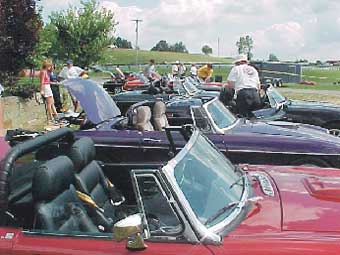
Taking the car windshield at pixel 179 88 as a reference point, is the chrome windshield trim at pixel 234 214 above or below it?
below

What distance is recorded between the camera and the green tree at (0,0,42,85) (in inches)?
560

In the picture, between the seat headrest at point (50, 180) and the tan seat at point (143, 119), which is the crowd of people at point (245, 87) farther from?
the seat headrest at point (50, 180)

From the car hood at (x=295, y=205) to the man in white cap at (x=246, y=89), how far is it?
6.11 m

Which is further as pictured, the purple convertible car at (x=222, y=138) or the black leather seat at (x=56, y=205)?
the purple convertible car at (x=222, y=138)

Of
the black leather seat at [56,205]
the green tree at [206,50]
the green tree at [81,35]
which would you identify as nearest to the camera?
the black leather seat at [56,205]

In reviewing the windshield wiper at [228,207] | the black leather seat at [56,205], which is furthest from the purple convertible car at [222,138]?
the windshield wiper at [228,207]

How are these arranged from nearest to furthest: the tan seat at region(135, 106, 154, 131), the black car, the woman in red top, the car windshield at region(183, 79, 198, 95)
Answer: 1. the tan seat at region(135, 106, 154, 131)
2. the car windshield at region(183, 79, 198, 95)
3. the black car
4. the woman in red top

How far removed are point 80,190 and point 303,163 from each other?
3540mm

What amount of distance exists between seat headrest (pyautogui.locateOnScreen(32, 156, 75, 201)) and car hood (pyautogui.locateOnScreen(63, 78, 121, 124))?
3.71 meters

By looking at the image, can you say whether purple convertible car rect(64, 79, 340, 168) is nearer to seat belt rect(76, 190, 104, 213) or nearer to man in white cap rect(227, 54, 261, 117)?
seat belt rect(76, 190, 104, 213)

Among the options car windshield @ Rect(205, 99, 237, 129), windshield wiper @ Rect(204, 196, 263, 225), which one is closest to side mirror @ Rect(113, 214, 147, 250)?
windshield wiper @ Rect(204, 196, 263, 225)

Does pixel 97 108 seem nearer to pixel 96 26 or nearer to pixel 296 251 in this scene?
pixel 296 251

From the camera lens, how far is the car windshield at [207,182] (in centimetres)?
303

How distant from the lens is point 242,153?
6613mm
